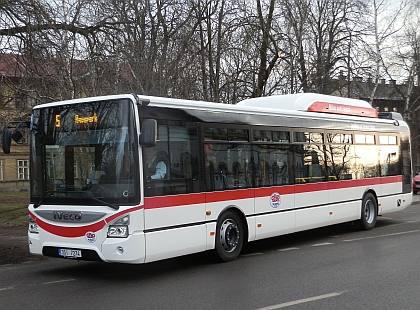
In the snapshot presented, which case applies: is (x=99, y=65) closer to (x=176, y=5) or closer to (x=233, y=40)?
(x=176, y=5)

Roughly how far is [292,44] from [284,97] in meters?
9.75

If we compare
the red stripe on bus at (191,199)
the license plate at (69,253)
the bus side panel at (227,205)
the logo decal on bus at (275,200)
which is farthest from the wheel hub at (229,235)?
the license plate at (69,253)

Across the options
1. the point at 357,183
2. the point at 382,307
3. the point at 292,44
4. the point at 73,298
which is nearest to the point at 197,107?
the point at 73,298

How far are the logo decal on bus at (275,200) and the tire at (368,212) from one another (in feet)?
12.6

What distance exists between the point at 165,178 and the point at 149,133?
101 centimetres

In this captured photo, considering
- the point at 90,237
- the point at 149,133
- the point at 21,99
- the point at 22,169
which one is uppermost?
the point at 21,99

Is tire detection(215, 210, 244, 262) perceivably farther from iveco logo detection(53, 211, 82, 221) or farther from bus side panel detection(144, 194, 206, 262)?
iveco logo detection(53, 211, 82, 221)

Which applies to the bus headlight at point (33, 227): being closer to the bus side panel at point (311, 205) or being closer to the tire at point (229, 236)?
the tire at point (229, 236)

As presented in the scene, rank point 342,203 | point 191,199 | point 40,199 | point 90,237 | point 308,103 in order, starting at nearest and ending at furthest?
point 90,237
point 40,199
point 191,199
point 308,103
point 342,203

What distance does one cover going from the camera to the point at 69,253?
950 centimetres

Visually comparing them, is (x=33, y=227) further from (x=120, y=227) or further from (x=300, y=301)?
(x=300, y=301)

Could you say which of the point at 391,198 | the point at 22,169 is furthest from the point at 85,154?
the point at 22,169

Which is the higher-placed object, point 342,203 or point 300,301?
point 342,203

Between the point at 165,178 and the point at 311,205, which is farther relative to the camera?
the point at 311,205
